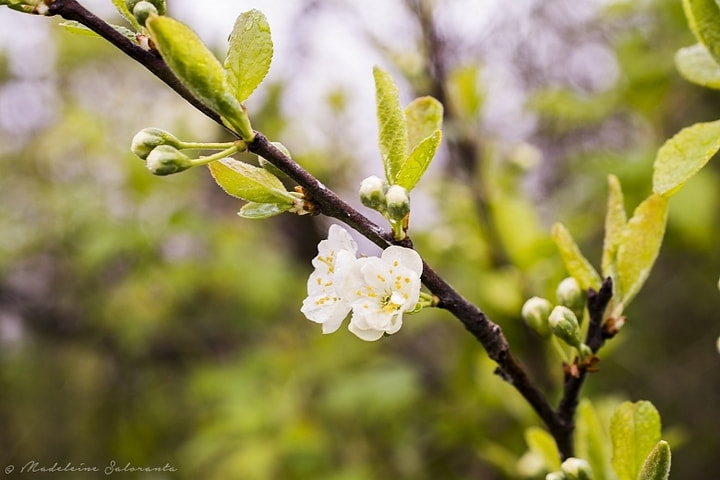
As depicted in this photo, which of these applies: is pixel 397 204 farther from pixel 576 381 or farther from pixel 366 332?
pixel 576 381

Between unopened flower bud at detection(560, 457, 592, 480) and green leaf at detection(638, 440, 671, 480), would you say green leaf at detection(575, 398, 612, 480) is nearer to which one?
unopened flower bud at detection(560, 457, 592, 480)

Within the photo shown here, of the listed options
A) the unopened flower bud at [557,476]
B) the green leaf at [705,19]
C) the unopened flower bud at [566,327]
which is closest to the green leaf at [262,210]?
the unopened flower bud at [566,327]

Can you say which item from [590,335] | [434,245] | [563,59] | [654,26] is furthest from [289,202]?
[563,59]

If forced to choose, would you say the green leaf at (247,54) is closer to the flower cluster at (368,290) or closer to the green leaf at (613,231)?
the flower cluster at (368,290)

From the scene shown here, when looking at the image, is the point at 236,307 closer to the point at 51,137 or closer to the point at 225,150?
the point at 51,137

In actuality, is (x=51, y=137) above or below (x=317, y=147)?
below

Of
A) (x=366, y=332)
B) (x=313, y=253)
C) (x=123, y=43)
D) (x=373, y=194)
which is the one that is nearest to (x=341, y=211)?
(x=373, y=194)
